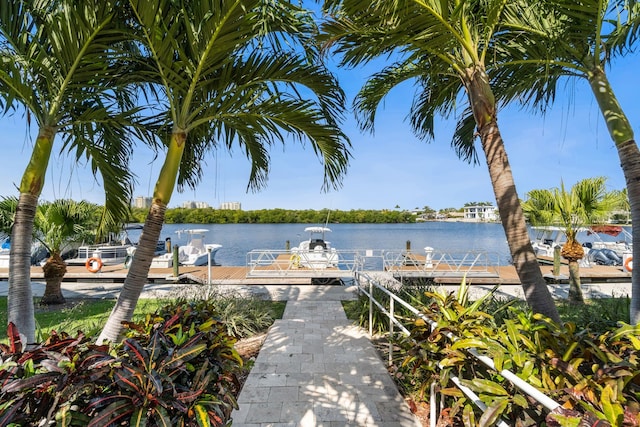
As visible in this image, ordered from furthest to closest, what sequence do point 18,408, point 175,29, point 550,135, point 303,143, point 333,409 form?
point 303,143
point 550,135
point 333,409
point 175,29
point 18,408

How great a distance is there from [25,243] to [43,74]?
1.55m

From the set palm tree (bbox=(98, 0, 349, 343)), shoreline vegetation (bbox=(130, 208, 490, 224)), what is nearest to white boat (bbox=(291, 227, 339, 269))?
palm tree (bbox=(98, 0, 349, 343))

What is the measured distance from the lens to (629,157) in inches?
105

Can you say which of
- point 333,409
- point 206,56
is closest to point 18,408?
point 333,409

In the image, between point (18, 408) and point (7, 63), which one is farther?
point (7, 63)

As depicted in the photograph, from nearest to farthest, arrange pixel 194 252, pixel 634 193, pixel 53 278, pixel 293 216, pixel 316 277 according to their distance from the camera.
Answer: pixel 634 193 < pixel 53 278 < pixel 316 277 < pixel 194 252 < pixel 293 216

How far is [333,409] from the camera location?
279 cm

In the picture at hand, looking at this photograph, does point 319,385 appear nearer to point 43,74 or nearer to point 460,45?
point 460,45

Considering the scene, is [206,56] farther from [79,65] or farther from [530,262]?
[530,262]

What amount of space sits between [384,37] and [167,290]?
870 cm

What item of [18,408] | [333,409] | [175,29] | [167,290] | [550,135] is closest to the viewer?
[18,408]

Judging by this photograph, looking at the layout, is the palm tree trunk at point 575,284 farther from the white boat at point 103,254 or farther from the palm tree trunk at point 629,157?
the white boat at point 103,254

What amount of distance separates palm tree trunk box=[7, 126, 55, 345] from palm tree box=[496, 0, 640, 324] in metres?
4.44

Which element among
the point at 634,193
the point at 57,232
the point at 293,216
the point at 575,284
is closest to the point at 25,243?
the point at 634,193
